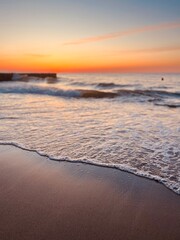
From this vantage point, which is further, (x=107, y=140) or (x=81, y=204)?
(x=107, y=140)

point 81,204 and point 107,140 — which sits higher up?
point 107,140

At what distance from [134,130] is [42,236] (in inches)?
194

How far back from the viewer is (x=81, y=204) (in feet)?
9.80

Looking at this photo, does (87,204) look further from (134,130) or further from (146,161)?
(134,130)

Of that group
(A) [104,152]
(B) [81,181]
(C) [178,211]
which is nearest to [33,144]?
(A) [104,152]

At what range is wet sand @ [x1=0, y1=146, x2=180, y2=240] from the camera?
2477 millimetres

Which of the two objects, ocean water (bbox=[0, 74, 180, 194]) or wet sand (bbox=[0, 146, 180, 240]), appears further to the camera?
ocean water (bbox=[0, 74, 180, 194])

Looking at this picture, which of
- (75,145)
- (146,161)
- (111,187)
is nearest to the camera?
(111,187)

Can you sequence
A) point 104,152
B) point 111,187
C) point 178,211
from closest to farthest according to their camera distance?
point 178,211, point 111,187, point 104,152

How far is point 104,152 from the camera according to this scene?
16.3 ft

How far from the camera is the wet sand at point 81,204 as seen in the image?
2.48 metres

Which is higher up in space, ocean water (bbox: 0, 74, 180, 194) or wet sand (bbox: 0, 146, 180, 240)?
ocean water (bbox: 0, 74, 180, 194)

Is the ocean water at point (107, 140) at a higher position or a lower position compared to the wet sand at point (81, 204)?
higher

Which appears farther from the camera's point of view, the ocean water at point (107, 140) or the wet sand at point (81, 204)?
the ocean water at point (107, 140)
